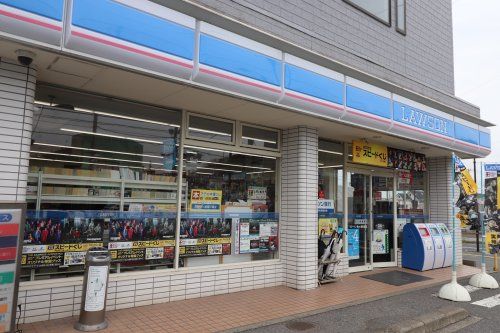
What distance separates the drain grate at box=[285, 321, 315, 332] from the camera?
219 inches

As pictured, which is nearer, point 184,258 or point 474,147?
point 184,258

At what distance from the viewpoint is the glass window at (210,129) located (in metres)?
7.11

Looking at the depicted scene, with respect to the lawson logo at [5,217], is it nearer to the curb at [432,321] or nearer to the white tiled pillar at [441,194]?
the curb at [432,321]

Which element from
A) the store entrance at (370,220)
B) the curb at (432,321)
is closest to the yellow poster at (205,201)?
the curb at (432,321)

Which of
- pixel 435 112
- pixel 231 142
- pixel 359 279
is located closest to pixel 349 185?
pixel 359 279

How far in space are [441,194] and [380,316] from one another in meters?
6.94

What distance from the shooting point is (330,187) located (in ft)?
30.7

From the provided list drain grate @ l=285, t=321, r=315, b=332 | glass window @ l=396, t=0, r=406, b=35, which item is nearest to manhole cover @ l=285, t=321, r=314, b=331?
drain grate @ l=285, t=321, r=315, b=332

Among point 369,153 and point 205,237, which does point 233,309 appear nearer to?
point 205,237

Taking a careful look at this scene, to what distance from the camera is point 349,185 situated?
973 cm

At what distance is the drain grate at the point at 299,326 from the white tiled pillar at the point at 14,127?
4084 millimetres

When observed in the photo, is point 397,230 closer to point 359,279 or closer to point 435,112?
point 359,279

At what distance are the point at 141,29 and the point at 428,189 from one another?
10565 millimetres

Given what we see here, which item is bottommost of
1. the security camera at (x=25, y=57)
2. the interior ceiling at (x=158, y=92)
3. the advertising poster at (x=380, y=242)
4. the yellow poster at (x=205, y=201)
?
the advertising poster at (x=380, y=242)
